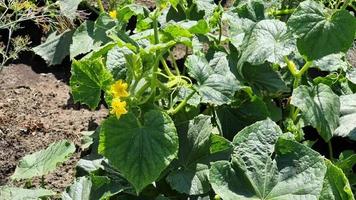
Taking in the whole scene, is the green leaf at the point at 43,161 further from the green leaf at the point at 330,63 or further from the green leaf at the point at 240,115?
the green leaf at the point at 330,63

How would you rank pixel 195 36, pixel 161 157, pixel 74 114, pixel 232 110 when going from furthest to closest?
1. pixel 74 114
2. pixel 195 36
3. pixel 232 110
4. pixel 161 157

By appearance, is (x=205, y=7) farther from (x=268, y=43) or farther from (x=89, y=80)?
(x=89, y=80)

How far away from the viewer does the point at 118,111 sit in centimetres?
243

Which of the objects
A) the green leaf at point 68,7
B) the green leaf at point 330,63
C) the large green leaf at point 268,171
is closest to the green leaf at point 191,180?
the large green leaf at point 268,171

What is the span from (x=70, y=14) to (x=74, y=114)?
55 cm

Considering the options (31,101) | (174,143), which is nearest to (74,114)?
(31,101)

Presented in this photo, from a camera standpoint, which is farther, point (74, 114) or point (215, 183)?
point (74, 114)

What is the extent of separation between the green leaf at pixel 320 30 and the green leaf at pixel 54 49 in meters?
1.52

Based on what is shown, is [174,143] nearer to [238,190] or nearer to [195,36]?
[238,190]

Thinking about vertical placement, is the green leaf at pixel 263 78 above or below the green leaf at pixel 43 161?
above

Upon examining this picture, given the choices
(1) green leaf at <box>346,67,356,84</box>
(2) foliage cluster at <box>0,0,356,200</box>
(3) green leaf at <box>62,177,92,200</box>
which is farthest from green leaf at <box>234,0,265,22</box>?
(3) green leaf at <box>62,177,92,200</box>

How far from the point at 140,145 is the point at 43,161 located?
0.57 metres

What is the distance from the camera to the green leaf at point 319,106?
112 inches

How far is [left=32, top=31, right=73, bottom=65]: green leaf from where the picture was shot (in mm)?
3773
